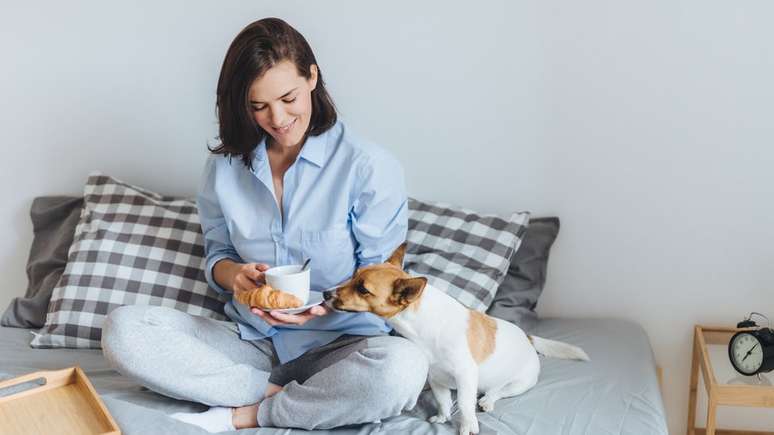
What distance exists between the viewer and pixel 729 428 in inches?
89.7

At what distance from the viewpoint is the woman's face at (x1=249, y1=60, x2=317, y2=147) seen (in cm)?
167

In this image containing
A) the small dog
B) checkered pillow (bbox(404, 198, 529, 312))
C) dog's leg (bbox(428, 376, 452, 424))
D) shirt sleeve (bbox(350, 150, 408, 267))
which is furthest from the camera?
checkered pillow (bbox(404, 198, 529, 312))

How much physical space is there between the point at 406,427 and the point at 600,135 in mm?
992

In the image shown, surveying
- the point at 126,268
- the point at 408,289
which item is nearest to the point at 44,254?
the point at 126,268

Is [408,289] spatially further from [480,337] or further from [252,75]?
[252,75]

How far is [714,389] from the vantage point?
1.86 meters

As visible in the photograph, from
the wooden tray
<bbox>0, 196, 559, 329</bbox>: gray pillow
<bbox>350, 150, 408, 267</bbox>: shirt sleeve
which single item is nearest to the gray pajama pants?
the wooden tray

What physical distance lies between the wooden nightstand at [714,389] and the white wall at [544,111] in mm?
52

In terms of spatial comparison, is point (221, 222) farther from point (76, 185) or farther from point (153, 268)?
point (76, 185)

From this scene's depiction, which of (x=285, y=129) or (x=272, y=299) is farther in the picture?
(x=285, y=129)

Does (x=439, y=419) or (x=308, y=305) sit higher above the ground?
(x=308, y=305)

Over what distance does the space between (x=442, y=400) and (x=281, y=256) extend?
0.48m

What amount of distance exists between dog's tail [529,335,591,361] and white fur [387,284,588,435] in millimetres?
192

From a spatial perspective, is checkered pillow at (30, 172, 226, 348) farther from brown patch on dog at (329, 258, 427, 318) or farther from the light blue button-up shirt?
brown patch on dog at (329, 258, 427, 318)
